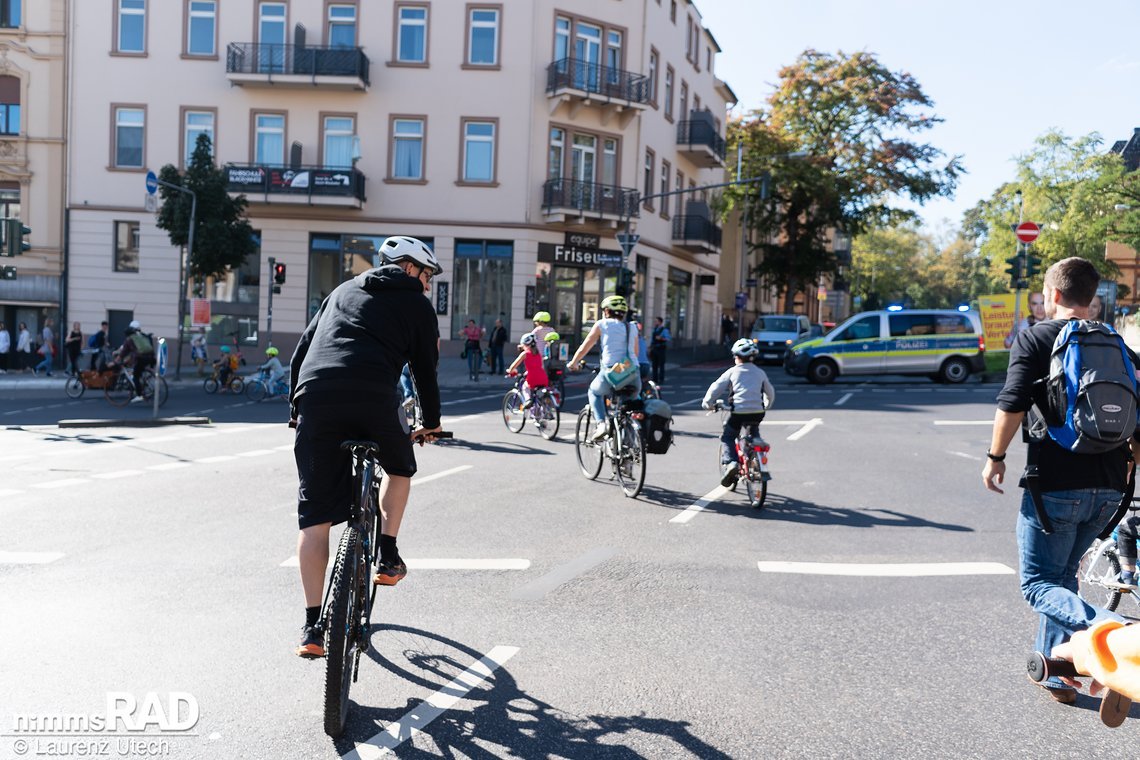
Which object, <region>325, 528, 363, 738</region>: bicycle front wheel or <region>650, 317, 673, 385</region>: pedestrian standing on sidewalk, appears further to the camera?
<region>650, 317, 673, 385</region>: pedestrian standing on sidewalk

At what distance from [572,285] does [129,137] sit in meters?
15.1

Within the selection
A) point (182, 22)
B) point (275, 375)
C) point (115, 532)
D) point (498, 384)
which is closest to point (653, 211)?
point (498, 384)

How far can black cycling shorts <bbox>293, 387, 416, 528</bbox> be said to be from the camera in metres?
4.13

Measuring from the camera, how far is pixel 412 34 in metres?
33.5

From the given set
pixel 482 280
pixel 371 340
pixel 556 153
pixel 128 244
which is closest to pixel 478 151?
pixel 556 153

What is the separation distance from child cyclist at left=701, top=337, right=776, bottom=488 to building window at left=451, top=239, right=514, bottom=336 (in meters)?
24.6

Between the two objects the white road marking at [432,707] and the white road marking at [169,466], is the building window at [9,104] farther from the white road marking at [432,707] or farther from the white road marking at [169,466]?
the white road marking at [432,707]

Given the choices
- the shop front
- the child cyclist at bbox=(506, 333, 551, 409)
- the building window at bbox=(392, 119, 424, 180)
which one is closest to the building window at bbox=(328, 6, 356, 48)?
the building window at bbox=(392, 119, 424, 180)

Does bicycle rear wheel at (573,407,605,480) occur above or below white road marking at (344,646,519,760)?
above

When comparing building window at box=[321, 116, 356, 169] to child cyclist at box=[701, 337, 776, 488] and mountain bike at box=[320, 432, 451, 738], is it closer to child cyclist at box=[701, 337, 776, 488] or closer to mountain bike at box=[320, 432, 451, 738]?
child cyclist at box=[701, 337, 776, 488]

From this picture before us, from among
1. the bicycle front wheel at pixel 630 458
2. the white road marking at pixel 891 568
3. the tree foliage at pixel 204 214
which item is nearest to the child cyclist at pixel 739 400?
the bicycle front wheel at pixel 630 458

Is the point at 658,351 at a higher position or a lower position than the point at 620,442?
higher

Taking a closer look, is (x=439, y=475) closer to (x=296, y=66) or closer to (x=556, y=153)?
(x=556, y=153)

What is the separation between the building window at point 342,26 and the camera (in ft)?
109
